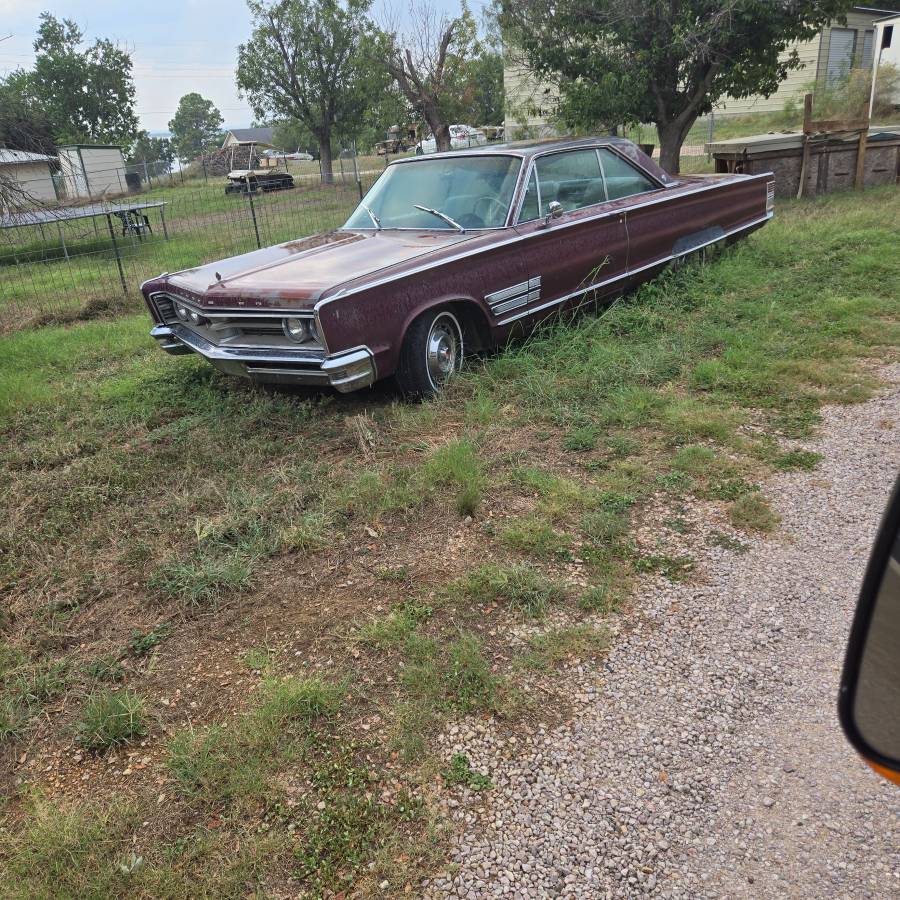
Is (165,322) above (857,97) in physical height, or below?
below

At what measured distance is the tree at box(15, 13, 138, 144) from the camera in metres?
50.6

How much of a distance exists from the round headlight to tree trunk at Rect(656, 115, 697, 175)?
9613mm

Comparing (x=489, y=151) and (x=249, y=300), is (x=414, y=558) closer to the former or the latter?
(x=249, y=300)

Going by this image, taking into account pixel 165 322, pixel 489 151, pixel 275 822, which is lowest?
pixel 275 822

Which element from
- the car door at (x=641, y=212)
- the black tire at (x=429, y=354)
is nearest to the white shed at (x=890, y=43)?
the car door at (x=641, y=212)

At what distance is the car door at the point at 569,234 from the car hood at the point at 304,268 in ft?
1.90

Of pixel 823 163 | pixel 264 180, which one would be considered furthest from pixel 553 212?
pixel 264 180

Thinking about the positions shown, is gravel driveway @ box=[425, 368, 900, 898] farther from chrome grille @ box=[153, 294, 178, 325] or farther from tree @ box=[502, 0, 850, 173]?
tree @ box=[502, 0, 850, 173]

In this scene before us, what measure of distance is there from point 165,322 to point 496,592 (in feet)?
12.1

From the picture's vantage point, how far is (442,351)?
514cm

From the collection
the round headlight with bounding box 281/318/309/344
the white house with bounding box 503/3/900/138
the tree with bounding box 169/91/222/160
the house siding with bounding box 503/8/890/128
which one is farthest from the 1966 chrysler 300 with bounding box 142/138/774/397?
the tree with bounding box 169/91/222/160

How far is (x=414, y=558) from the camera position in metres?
3.42

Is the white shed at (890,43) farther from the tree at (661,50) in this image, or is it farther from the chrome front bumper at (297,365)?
the chrome front bumper at (297,365)

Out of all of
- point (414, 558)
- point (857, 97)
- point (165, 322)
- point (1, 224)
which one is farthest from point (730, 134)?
point (414, 558)
